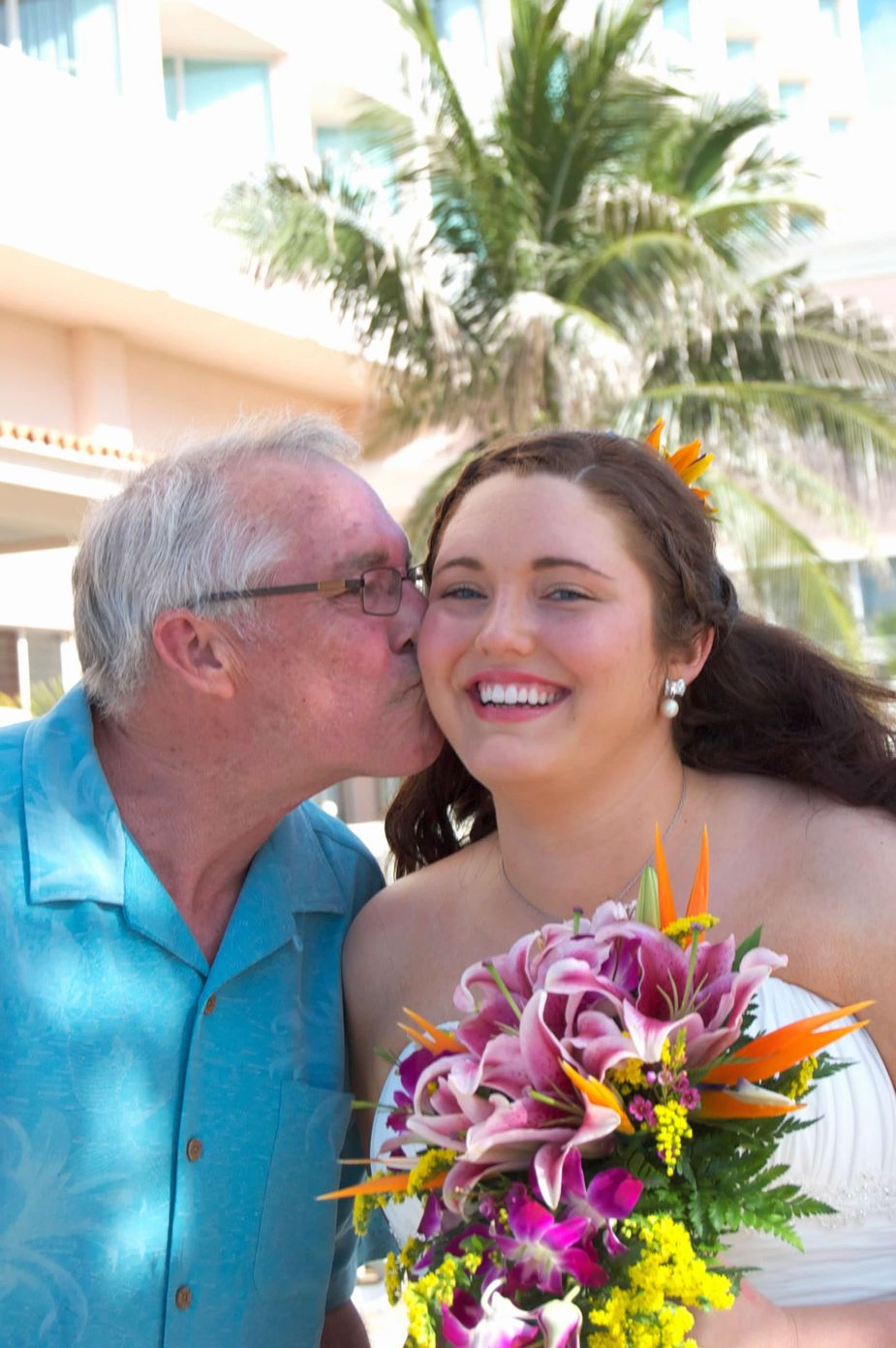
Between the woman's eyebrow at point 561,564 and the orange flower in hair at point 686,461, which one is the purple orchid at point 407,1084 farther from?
the orange flower in hair at point 686,461

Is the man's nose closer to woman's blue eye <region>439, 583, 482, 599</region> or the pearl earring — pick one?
woman's blue eye <region>439, 583, 482, 599</region>

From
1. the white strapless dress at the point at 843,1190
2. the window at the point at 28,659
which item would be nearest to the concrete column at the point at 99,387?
the window at the point at 28,659

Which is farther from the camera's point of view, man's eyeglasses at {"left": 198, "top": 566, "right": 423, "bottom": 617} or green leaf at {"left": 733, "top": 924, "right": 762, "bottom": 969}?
man's eyeglasses at {"left": 198, "top": 566, "right": 423, "bottom": 617}

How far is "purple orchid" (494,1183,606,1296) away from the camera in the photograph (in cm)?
204

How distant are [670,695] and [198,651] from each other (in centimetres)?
100

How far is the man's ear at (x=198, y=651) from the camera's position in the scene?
3.22 meters

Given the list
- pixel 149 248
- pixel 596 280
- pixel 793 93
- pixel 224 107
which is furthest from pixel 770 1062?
pixel 793 93

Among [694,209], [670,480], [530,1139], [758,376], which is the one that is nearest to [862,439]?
[758,376]

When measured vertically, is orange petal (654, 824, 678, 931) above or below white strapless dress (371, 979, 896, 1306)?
above

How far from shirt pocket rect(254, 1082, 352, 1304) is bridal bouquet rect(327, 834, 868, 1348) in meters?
0.76

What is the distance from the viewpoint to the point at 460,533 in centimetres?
315

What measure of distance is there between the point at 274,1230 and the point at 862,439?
14.1 m

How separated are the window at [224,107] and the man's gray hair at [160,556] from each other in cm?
1957

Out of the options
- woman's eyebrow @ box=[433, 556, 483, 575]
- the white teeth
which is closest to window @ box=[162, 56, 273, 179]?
woman's eyebrow @ box=[433, 556, 483, 575]
